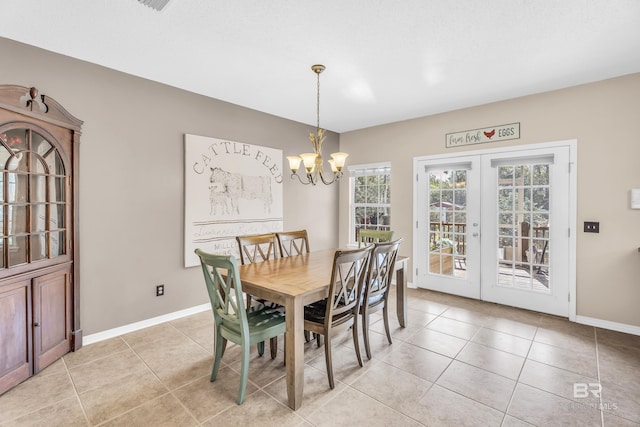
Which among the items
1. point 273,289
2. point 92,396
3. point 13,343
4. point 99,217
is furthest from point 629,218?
point 13,343

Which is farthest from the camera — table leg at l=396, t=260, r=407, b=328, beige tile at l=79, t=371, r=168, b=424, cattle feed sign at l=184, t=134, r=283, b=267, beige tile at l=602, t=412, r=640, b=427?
cattle feed sign at l=184, t=134, r=283, b=267

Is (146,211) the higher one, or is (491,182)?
(491,182)

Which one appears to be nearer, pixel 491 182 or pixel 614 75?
pixel 614 75

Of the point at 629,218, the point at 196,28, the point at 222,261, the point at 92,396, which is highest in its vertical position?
the point at 196,28

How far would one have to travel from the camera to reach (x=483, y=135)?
396 centimetres

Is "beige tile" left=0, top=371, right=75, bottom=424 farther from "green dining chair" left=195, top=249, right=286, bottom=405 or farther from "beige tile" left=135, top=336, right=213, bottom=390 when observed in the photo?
"green dining chair" left=195, top=249, right=286, bottom=405

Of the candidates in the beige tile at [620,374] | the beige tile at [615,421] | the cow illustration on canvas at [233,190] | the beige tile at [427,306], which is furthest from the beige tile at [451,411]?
the cow illustration on canvas at [233,190]

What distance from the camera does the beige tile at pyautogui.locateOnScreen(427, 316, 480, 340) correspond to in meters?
3.03

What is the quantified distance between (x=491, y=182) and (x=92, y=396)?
4.55 meters

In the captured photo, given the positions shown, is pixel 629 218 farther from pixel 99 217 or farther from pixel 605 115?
pixel 99 217

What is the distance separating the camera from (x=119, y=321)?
302 cm

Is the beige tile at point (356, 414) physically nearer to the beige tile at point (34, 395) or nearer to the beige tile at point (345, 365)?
the beige tile at point (345, 365)

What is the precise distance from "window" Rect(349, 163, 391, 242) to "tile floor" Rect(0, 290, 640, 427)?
234 centimetres

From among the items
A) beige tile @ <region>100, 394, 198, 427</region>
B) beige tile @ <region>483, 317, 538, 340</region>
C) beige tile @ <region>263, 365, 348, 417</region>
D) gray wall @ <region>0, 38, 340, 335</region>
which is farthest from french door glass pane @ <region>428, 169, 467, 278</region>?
beige tile @ <region>100, 394, 198, 427</region>
